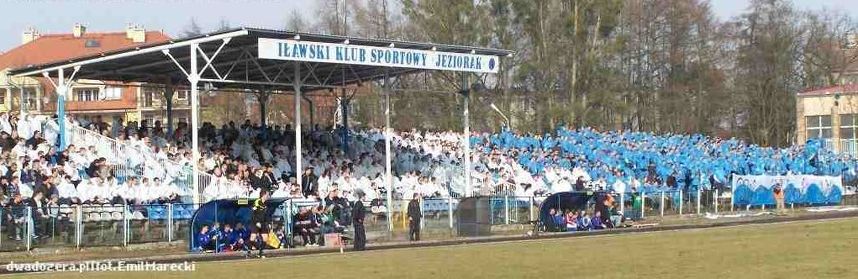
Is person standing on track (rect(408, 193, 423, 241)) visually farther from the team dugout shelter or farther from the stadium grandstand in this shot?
the team dugout shelter

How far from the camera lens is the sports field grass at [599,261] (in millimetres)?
22266

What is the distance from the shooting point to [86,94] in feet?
360

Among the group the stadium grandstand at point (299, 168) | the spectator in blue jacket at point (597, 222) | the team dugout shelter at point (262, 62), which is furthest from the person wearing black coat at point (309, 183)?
the spectator in blue jacket at point (597, 222)

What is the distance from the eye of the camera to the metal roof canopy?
127 feet

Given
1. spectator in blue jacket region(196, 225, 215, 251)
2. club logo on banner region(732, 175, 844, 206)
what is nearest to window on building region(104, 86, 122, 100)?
club logo on banner region(732, 175, 844, 206)

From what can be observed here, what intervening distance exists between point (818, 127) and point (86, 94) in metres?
59.5

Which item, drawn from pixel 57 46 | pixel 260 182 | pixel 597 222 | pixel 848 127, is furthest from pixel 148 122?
pixel 848 127

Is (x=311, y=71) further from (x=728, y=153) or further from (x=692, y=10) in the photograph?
(x=692, y=10)

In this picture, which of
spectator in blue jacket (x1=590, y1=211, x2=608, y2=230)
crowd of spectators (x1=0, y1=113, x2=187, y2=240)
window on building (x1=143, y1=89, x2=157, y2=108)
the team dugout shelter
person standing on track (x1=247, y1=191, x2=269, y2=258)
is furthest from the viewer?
window on building (x1=143, y1=89, x2=157, y2=108)

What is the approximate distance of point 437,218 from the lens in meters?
42.2

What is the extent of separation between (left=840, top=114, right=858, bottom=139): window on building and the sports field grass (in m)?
57.0

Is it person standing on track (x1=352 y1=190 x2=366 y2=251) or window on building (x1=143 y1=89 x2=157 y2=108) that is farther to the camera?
window on building (x1=143 y1=89 x2=157 y2=108)

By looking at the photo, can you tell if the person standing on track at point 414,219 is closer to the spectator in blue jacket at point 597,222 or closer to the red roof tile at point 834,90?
the spectator in blue jacket at point 597,222

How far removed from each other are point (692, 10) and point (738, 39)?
5.16 m
